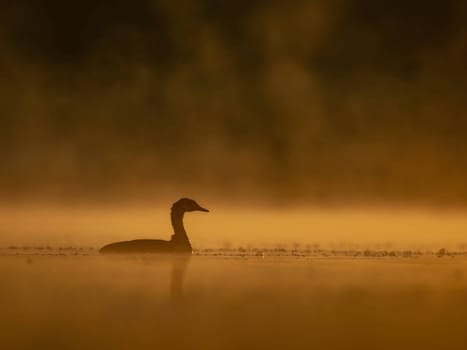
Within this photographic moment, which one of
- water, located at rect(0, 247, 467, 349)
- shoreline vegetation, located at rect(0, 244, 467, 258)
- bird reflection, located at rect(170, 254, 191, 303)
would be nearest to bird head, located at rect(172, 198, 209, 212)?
shoreline vegetation, located at rect(0, 244, 467, 258)

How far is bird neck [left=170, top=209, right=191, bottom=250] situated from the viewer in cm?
1684

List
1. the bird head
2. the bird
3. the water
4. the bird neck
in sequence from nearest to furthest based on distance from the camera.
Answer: the water
the bird
the bird neck
the bird head

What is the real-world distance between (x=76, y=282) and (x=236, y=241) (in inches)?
324

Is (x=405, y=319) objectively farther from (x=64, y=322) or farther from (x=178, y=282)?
(x=178, y=282)

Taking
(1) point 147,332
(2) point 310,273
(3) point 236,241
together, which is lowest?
(1) point 147,332

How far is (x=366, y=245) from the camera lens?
18094 mm

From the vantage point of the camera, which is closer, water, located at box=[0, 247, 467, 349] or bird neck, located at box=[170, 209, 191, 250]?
water, located at box=[0, 247, 467, 349]

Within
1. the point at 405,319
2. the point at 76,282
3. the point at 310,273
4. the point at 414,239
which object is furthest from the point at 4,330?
the point at 414,239

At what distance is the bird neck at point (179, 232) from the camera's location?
55.3ft

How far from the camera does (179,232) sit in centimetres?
1733

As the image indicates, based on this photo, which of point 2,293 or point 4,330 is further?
point 2,293

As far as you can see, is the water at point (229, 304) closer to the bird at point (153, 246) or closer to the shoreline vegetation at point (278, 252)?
the shoreline vegetation at point (278, 252)

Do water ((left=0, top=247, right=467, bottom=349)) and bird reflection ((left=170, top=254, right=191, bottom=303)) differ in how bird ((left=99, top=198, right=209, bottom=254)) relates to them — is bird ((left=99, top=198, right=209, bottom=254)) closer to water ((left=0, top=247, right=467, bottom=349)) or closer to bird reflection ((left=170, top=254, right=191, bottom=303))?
bird reflection ((left=170, top=254, right=191, bottom=303))

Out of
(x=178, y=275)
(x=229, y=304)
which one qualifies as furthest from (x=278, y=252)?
(x=229, y=304)
